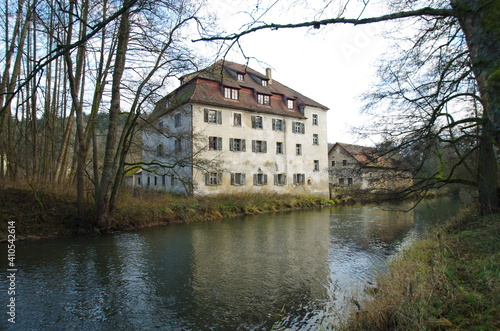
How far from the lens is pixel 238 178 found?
2752 cm

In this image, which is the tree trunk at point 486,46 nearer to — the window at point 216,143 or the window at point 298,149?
the window at point 216,143

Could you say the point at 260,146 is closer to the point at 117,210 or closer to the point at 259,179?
the point at 259,179

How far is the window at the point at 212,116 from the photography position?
2605cm

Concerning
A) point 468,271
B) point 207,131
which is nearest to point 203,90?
point 207,131

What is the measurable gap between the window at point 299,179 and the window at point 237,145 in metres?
6.12

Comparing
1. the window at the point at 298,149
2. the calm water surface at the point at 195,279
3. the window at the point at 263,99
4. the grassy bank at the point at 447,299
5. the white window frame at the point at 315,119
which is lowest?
the calm water surface at the point at 195,279

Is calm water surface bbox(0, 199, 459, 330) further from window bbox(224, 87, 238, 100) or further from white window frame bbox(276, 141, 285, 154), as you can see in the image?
white window frame bbox(276, 141, 285, 154)

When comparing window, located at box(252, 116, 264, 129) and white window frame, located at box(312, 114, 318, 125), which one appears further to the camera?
white window frame, located at box(312, 114, 318, 125)

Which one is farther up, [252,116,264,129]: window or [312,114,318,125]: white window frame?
[312,114,318,125]: white window frame

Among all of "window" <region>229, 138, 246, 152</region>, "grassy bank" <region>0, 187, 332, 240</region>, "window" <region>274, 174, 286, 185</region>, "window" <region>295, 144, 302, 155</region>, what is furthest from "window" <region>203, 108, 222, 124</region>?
"window" <region>295, 144, 302, 155</region>

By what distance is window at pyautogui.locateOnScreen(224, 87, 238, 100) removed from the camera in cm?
2791

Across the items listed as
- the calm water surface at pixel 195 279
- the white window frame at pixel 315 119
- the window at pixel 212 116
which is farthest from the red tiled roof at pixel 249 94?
the calm water surface at pixel 195 279

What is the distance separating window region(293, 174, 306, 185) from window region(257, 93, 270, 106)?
285 inches

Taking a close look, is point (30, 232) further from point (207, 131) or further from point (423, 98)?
point (207, 131)
